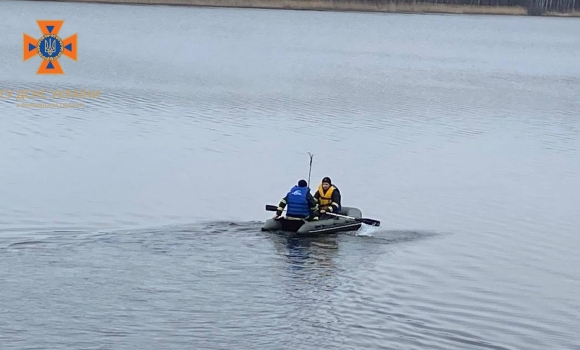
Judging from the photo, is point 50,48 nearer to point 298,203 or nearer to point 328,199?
point 328,199

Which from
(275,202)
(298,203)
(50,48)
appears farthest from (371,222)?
(50,48)

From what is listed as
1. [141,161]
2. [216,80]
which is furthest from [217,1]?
[141,161]

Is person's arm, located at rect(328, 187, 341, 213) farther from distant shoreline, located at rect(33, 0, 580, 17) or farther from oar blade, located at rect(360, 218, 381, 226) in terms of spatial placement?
distant shoreline, located at rect(33, 0, 580, 17)

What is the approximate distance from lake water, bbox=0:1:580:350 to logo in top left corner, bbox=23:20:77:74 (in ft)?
3.73

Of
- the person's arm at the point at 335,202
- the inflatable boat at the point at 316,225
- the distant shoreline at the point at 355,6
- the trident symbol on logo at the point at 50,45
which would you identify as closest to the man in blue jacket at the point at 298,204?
the inflatable boat at the point at 316,225

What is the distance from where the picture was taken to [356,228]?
23609 millimetres

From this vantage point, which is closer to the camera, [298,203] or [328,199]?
[298,203]

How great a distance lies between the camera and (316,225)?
898 inches

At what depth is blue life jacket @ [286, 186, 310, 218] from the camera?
2281cm

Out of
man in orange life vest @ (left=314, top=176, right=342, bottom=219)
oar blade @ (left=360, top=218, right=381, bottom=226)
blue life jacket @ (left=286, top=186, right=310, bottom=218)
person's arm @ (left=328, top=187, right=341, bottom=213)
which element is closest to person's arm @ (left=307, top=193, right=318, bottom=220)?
blue life jacket @ (left=286, top=186, right=310, bottom=218)

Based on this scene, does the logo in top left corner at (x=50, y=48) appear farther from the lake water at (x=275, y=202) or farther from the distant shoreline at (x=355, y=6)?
the distant shoreline at (x=355, y=6)

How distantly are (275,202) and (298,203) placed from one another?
4.09 metres

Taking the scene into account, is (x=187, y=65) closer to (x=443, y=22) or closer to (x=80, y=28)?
(x=80, y=28)

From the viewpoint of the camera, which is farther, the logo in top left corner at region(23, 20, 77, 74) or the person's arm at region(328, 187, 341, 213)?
the logo in top left corner at region(23, 20, 77, 74)
